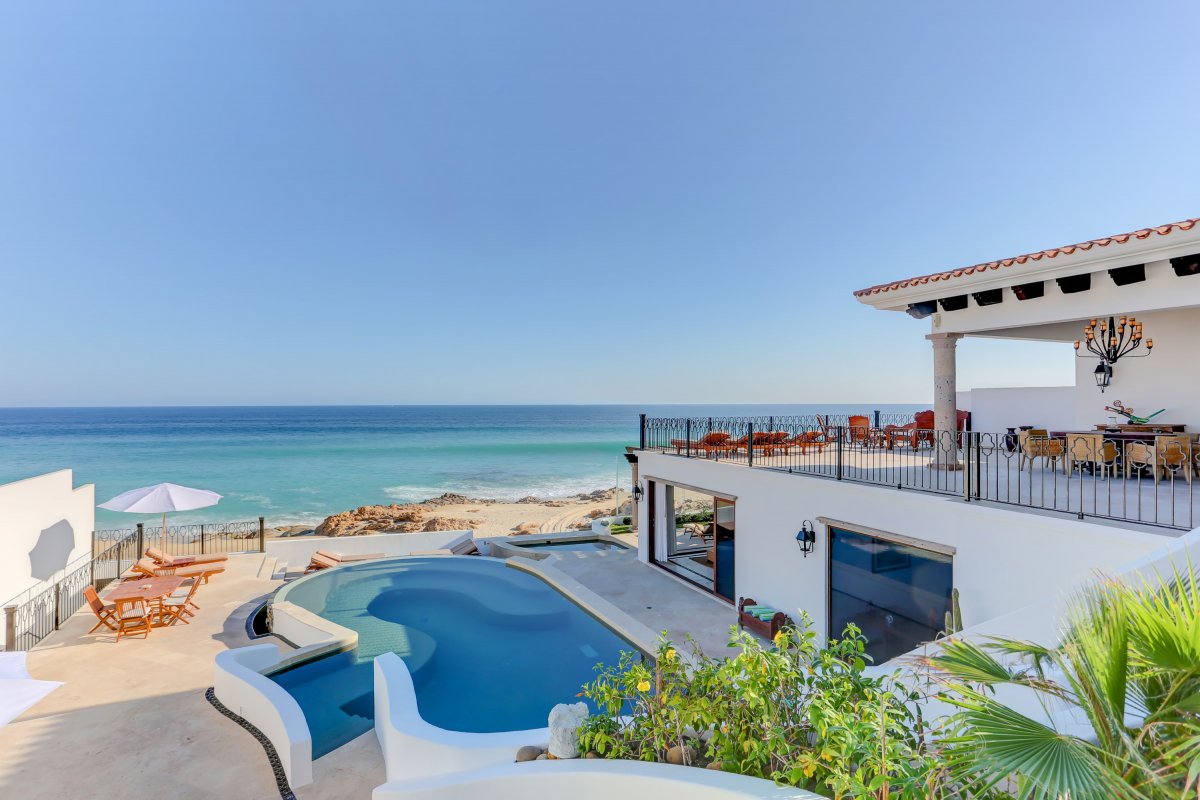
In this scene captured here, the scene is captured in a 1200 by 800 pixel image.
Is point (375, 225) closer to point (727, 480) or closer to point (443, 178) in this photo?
point (443, 178)

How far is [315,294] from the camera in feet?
121

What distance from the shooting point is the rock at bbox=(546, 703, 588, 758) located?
410 centimetres

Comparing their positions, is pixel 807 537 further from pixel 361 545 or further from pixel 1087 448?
pixel 361 545

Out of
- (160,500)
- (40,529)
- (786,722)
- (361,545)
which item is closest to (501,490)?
(361,545)

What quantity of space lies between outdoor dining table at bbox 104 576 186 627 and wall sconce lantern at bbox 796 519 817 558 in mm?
11917

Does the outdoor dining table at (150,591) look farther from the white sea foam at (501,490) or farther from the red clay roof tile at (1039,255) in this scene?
the white sea foam at (501,490)

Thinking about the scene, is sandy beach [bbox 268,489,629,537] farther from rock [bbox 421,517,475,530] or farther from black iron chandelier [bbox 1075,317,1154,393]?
black iron chandelier [bbox 1075,317,1154,393]

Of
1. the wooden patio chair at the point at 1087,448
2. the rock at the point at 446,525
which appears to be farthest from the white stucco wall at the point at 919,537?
the rock at the point at 446,525

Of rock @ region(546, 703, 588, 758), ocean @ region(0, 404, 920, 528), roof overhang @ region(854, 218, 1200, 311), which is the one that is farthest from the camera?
ocean @ region(0, 404, 920, 528)

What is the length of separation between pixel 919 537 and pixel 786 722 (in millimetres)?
5170

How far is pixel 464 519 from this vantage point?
28.1 metres

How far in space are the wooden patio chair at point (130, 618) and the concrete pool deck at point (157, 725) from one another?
28 cm

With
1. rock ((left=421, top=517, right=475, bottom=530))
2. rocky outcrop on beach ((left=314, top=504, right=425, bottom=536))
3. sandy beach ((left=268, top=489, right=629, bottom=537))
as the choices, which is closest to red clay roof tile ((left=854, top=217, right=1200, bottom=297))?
sandy beach ((left=268, top=489, right=629, bottom=537))

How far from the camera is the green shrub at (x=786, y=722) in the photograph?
2.39m
